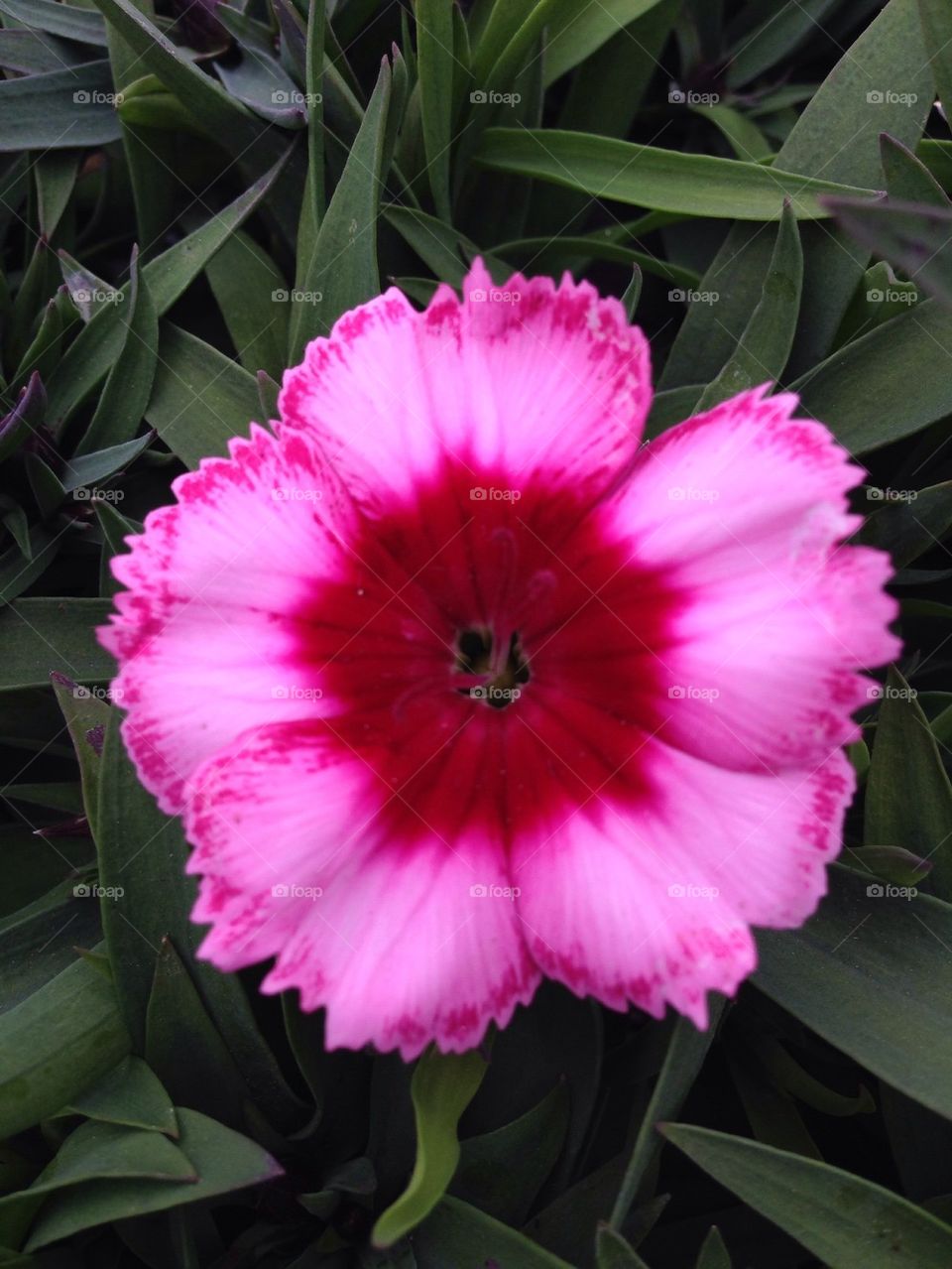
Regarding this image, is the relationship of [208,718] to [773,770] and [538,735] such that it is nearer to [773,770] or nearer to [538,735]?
[538,735]

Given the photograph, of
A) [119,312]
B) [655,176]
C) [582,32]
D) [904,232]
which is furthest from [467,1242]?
[582,32]

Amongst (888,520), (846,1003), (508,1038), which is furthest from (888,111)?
(508,1038)

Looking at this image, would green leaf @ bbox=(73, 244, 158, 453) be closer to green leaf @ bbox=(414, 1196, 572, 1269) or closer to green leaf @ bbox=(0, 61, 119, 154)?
green leaf @ bbox=(0, 61, 119, 154)

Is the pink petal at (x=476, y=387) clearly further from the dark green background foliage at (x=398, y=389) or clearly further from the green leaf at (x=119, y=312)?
the green leaf at (x=119, y=312)

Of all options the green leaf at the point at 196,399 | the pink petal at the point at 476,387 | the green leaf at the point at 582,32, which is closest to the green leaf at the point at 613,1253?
the pink petal at the point at 476,387

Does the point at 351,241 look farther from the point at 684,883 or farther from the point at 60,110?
the point at 684,883

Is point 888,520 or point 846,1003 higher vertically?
point 888,520
